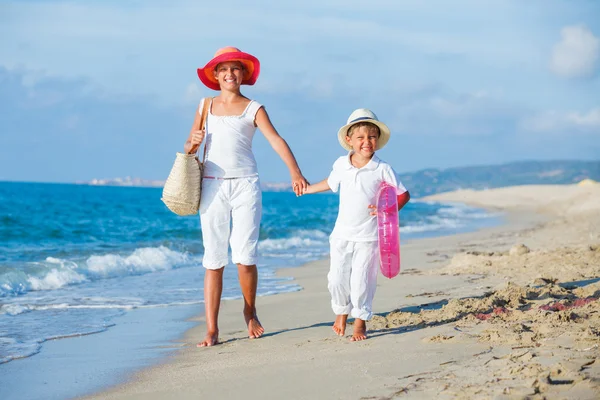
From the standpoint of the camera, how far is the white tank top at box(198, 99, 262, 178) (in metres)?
4.73

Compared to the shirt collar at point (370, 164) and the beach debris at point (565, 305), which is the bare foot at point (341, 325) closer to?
the shirt collar at point (370, 164)

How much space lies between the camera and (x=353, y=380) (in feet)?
11.3

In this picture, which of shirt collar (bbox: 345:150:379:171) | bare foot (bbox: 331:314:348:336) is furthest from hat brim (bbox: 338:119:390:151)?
bare foot (bbox: 331:314:348:336)

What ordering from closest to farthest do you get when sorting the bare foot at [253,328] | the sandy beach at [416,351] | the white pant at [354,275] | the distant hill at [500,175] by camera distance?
the sandy beach at [416,351] < the white pant at [354,275] < the bare foot at [253,328] < the distant hill at [500,175]

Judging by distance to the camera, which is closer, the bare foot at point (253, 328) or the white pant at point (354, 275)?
the white pant at point (354, 275)

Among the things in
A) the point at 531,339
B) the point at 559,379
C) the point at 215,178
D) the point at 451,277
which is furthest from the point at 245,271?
the point at 451,277

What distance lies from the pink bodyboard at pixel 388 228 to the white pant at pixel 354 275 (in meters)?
0.06

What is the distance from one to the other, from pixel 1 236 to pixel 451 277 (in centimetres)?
1204

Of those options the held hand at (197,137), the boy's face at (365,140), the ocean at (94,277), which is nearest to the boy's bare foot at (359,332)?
the boy's face at (365,140)

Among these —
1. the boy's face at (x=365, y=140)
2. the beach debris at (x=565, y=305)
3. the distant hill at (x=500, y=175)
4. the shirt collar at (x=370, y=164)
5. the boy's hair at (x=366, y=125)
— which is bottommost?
the beach debris at (x=565, y=305)

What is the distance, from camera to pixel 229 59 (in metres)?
4.77

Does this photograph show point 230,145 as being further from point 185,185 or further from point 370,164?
point 370,164

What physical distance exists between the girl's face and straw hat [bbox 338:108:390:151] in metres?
0.83

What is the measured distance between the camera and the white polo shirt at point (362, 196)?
15.2 feet
